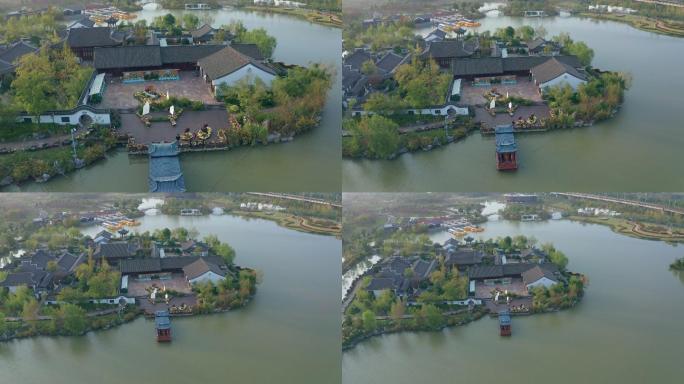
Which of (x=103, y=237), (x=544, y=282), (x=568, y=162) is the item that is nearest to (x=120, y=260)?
(x=103, y=237)

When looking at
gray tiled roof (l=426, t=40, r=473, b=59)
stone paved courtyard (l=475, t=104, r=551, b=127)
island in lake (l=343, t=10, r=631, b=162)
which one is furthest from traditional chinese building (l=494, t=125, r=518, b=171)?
gray tiled roof (l=426, t=40, r=473, b=59)

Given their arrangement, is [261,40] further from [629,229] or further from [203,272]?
[629,229]

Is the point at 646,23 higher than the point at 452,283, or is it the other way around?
the point at 646,23

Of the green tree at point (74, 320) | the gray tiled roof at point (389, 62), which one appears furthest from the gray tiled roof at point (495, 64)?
the green tree at point (74, 320)

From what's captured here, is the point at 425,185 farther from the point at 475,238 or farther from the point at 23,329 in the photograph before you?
the point at 23,329

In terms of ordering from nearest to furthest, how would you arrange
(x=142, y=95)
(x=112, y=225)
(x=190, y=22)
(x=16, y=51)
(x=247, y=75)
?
(x=112, y=225) → (x=142, y=95) → (x=247, y=75) → (x=16, y=51) → (x=190, y=22)

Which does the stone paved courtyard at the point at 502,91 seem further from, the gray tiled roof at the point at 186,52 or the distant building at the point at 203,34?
the distant building at the point at 203,34

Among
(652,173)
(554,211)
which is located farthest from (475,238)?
(652,173)
